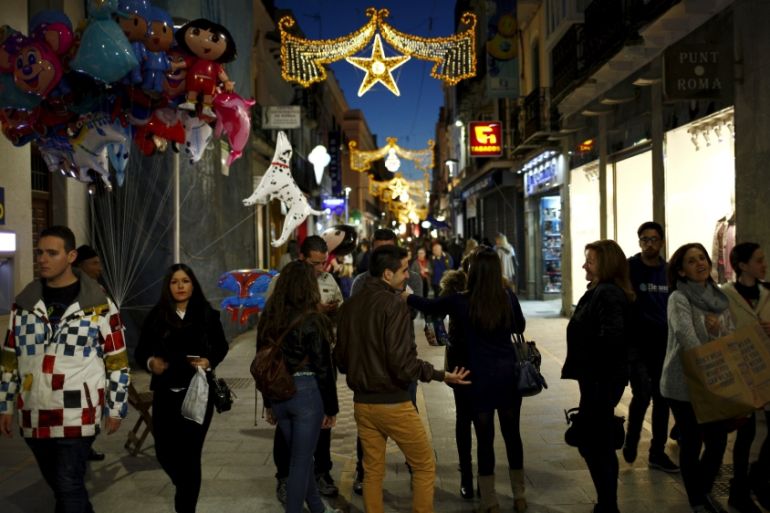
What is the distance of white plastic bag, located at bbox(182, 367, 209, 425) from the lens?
446 cm

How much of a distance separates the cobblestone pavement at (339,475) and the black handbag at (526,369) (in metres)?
0.92

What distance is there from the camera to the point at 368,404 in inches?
170

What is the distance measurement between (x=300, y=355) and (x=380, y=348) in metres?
0.51

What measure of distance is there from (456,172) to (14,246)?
33.8 meters

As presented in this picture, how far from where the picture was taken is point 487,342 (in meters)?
4.93

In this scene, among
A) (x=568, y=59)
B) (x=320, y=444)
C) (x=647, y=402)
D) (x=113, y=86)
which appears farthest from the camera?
(x=568, y=59)

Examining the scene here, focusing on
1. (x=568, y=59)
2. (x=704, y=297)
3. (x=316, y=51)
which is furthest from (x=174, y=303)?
(x=316, y=51)

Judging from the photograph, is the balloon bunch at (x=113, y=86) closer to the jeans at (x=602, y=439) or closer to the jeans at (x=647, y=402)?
the jeans at (x=602, y=439)

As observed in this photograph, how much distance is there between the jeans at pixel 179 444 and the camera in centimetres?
456

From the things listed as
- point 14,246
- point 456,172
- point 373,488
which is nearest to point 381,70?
point 14,246

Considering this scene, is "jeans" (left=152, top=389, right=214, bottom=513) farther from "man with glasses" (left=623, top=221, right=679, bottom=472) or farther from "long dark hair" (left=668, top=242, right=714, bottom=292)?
"man with glasses" (left=623, top=221, right=679, bottom=472)

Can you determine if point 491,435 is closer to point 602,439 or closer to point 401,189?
point 602,439

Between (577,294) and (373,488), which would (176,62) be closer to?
(373,488)

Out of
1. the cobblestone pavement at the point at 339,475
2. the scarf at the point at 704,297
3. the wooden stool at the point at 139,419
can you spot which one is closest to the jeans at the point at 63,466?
the cobblestone pavement at the point at 339,475
